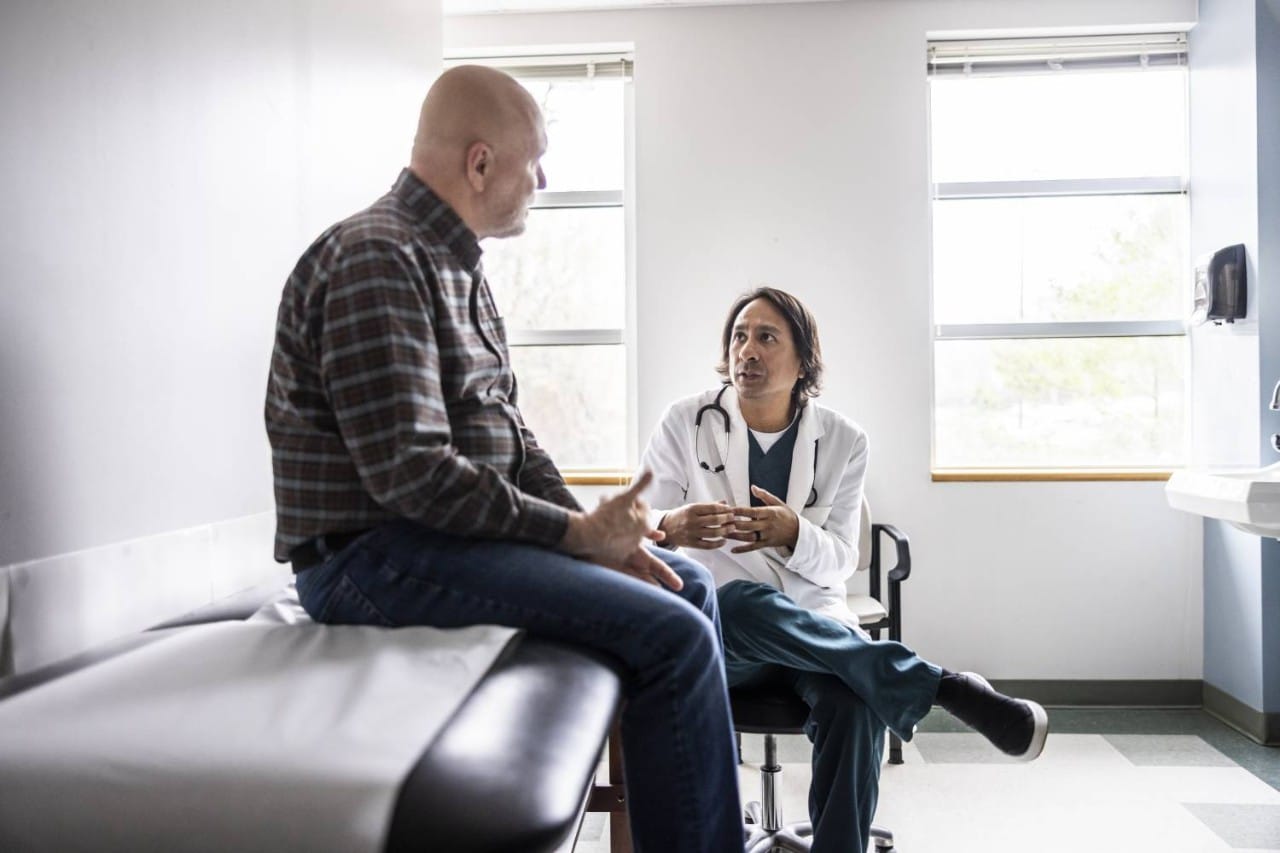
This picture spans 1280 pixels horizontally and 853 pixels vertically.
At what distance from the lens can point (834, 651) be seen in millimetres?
1862

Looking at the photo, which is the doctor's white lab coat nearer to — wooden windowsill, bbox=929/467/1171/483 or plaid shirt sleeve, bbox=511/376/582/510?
plaid shirt sleeve, bbox=511/376/582/510

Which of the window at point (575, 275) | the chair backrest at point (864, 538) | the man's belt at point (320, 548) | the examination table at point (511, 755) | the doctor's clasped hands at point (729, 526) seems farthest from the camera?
the window at point (575, 275)

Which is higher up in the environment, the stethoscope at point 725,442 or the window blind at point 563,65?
the window blind at point 563,65

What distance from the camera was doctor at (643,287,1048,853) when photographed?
1.85 m

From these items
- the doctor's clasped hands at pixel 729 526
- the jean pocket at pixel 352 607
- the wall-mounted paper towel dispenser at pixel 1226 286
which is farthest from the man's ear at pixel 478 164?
the wall-mounted paper towel dispenser at pixel 1226 286

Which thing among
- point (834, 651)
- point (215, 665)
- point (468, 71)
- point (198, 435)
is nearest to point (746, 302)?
point (834, 651)

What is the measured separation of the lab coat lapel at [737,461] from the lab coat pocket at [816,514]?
140 mm

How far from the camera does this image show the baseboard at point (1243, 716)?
310 cm

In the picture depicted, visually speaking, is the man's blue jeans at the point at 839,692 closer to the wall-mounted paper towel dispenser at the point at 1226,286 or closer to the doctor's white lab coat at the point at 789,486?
the doctor's white lab coat at the point at 789,486

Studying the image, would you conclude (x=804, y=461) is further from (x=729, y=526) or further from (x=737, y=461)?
(x=729, y=526)

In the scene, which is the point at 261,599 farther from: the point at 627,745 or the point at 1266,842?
the point at 1266,842

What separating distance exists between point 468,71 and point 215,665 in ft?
3.04

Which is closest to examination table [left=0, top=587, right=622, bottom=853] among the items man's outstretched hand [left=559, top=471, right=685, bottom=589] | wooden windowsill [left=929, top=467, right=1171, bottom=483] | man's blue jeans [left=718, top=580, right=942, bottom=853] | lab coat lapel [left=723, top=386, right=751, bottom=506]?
man's outstretched hand [left=559, top=471, right=685, bottom=589]

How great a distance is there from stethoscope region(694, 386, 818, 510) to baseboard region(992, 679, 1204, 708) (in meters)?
1.82
